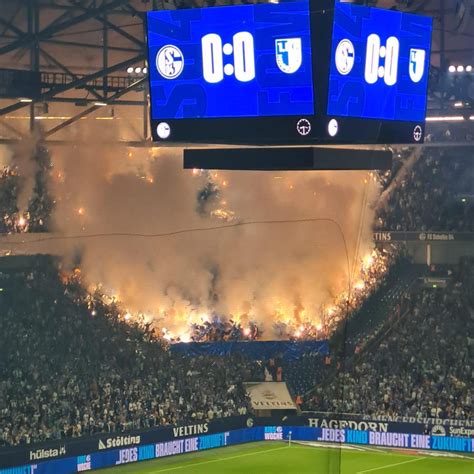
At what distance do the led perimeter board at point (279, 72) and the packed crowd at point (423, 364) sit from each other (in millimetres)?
9146

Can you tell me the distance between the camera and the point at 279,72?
7.06 metres

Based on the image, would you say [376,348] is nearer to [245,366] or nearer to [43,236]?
[245,366]

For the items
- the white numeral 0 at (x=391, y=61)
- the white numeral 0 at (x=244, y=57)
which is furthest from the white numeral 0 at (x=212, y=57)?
the white numeral 0 at (x=391, y=61)

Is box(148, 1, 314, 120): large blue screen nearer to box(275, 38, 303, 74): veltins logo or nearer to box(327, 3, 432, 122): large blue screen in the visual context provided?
box(275, 38, 303, 74): veltins logo

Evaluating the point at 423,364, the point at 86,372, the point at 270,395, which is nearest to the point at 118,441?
the point at 86,372

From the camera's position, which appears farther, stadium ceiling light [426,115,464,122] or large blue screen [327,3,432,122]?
stadium ceiling light [426,115,464,122]

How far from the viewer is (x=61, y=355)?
14070 millimetres

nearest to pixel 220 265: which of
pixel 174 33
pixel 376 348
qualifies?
pixel 376 348

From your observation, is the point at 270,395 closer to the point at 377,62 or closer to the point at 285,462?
the point at 285,462

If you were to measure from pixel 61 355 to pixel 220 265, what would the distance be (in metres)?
3.68

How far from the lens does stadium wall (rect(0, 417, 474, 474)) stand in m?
14.3

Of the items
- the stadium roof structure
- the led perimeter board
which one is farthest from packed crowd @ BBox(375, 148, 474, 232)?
the led perimeter board

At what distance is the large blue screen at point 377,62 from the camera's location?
7016 mm

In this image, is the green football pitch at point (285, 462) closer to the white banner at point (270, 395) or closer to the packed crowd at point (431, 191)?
the white banner at point (270, 395)
